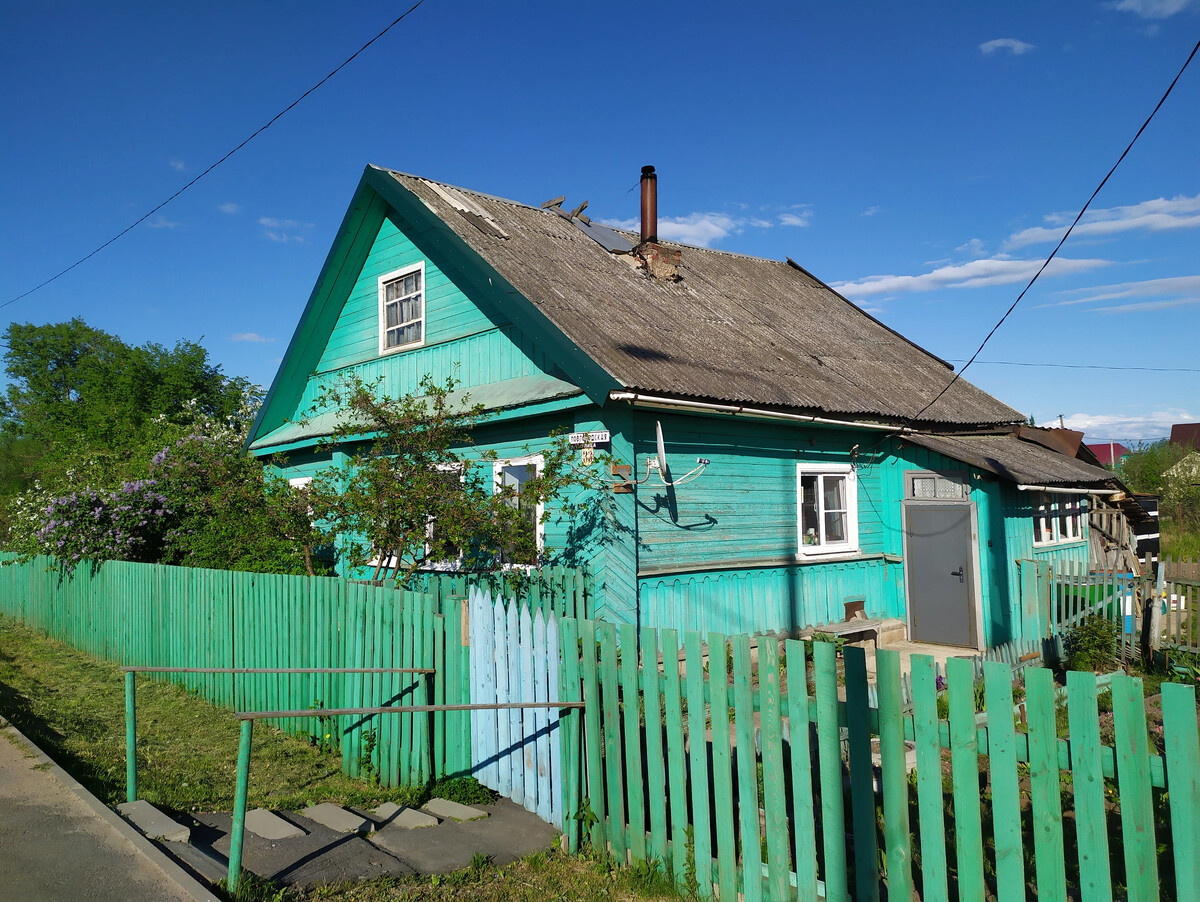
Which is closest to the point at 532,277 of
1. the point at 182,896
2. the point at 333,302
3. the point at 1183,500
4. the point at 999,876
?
A: the point at 333,302

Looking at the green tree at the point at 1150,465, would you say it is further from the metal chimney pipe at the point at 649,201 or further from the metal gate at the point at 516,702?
the metal gate at the point at 516,702

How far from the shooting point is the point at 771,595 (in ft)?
35.0

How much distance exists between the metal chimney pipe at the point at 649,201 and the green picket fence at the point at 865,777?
33.2 feet

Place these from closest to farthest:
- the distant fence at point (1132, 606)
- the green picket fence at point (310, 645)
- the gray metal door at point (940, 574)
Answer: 1. the green picket fence at point (310, 645)
2. the distant fence at point (1132, 606)
3. the gray metal door at point (940, 574)

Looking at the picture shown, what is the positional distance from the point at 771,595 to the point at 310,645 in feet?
18.2

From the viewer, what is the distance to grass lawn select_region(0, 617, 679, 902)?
439cm

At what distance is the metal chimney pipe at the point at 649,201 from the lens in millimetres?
13883

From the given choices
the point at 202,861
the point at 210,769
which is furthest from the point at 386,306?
the point at 202,861

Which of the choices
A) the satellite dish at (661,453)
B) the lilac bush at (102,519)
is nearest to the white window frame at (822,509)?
the satellite dish at (661,453)

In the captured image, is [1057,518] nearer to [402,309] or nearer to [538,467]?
[538,467]

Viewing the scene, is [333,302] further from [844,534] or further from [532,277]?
[844,534]

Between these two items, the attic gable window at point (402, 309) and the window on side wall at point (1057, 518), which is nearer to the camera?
the attic gable window at point (402, 309)

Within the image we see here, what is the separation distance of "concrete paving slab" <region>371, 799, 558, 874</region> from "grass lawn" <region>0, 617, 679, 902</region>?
0.51 feet

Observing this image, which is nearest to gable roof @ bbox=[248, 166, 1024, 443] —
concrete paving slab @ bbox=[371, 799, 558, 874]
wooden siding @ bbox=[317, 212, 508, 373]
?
wooden siding @ bbox=[317, 212, 508, 373]
